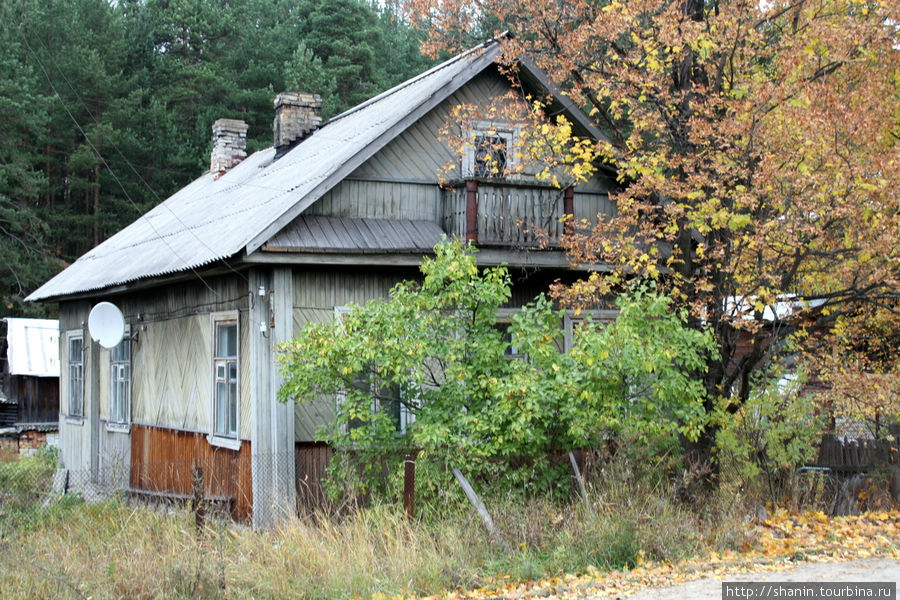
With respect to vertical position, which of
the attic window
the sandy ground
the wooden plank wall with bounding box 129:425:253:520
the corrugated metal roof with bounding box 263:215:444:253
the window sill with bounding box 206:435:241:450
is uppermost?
the attic window

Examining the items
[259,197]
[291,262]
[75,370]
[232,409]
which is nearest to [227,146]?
[75,370]

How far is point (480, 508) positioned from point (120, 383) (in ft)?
32.8

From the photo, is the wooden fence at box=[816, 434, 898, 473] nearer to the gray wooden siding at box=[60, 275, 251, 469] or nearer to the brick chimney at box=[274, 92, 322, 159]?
the gray wooden siding at box=[60, 275, 251, 469]

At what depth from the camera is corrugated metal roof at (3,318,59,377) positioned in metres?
28.1

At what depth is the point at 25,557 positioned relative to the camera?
9.34 metres

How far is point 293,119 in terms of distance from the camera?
734 inches

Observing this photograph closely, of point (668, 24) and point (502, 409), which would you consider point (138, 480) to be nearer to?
point (502, 409)

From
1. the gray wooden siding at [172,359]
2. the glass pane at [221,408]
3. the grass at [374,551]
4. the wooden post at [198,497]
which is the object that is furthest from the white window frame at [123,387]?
the wooden post at [198,497]

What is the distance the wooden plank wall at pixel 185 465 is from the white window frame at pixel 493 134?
5004mm

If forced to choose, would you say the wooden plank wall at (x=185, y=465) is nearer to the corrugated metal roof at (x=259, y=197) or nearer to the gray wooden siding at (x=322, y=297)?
the gray wooden siding at (x=322, y=297)

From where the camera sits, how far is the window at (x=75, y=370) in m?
19.4

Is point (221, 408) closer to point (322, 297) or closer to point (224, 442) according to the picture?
point (224, 442)

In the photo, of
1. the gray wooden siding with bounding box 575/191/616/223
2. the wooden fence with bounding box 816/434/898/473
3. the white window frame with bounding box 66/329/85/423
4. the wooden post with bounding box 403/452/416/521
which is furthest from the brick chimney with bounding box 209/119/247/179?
the wooden fence with bounding box 816/434/898/473

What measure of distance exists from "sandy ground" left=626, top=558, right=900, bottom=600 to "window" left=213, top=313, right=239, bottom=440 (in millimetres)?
6879
